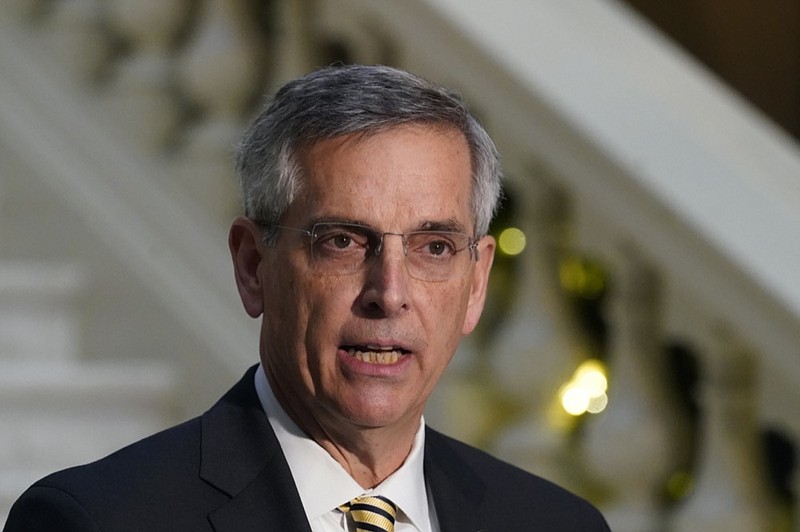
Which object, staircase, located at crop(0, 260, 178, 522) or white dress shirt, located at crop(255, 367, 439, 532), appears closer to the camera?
white dress shirt, located at crop(255, 367, 439, 532)

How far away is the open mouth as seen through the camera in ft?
8.21

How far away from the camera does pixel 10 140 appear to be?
183 inches

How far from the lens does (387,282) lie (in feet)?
8.08

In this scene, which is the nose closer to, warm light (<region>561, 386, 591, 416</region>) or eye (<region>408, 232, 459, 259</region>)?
eye (<region>408, 232, 459, 259</region>)

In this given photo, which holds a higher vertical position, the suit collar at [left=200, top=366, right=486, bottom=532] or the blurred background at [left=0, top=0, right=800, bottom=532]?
the blurred background at [left=0, top=0, right=800, bottom=532]

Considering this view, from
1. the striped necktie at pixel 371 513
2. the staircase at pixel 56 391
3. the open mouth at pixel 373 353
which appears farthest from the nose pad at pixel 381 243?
the staircase at pixel 56 391

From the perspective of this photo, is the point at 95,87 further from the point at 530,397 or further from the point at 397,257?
the point at 397,257

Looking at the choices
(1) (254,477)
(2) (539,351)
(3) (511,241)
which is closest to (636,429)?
(2) (539,351)

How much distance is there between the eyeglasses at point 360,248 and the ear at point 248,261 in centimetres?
9

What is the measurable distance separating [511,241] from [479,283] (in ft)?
2.95

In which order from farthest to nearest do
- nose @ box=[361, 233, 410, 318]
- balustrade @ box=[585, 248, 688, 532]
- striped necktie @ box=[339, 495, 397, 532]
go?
balustrade @ box=[585, 248, 688, 532]
striped necktie @ box=[339, 495, 397, 532]
nose @ box=[361, 233, 410, 318]

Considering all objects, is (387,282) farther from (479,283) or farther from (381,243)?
(479,283)

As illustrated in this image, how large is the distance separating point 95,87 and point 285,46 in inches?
26.2

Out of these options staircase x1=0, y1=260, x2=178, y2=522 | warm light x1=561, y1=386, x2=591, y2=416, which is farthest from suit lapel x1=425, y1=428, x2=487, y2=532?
staircase x1=0, y1=260, x2=178, y2=522
